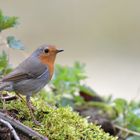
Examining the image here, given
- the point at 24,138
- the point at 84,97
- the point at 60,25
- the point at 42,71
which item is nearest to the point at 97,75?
the point at 60,25

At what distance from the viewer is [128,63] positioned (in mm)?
10078

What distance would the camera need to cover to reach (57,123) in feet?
11.3

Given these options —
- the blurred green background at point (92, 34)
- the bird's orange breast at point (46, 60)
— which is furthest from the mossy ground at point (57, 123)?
the blurred green background at point (92, 34)

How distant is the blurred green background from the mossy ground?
4868mm

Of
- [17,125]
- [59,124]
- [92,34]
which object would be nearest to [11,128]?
[17,125]

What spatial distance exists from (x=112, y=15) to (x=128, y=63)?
2495 mm

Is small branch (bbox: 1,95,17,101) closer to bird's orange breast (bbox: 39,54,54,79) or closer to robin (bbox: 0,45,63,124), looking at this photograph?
robin (bbox: 0,45,63,124)

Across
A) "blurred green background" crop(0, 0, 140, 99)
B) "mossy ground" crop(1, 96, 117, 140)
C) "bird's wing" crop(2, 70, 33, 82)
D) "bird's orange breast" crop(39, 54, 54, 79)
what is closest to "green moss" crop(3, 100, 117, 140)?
"mossy ground" crop(1, 96, 117, 140)

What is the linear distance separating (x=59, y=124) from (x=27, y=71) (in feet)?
1.65

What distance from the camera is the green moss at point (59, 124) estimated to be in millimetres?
3356

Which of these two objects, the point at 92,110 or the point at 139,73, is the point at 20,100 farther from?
the point at 139,73

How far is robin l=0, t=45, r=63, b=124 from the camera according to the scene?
3668mm

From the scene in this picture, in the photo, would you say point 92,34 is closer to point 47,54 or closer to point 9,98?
point 47,54

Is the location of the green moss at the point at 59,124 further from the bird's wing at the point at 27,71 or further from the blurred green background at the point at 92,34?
the blurred green background at the point at 92,34
